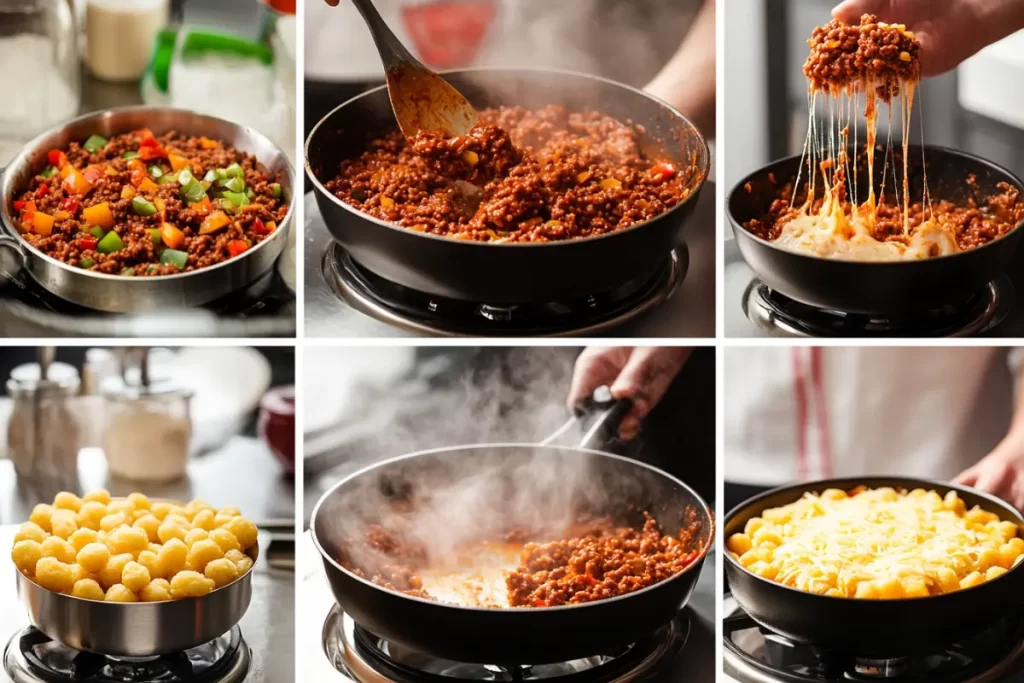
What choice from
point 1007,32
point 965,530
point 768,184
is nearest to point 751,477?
point 965,530

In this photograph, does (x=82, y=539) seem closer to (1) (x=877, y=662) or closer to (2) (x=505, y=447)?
(2) (x=505, y=447)

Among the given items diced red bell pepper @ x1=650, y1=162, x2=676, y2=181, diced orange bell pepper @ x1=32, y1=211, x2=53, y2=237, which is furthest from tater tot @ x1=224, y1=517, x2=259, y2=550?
diced red bell pepper @ x1=650, y1=162, x2=676, y2=181

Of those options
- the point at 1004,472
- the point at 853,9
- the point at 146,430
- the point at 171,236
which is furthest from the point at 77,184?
the point at 1004,472

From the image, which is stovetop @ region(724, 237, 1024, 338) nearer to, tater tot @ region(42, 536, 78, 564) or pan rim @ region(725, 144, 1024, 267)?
pan rim @ region(725, 144, 1024, 267)

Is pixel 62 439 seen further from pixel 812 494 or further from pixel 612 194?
pixel 812 494

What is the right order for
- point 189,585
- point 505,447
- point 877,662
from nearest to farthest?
1. point 189,585
2. point 877,662
3. point 505,447

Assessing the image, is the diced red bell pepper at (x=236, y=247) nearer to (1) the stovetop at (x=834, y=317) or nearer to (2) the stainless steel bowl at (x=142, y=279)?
(2) the stainless steel bowl at (x=142, y=279)
